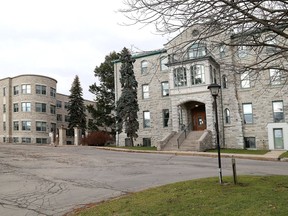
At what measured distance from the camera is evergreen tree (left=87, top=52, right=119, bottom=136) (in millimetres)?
47688

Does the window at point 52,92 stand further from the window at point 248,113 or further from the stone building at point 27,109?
the window at point 248,113

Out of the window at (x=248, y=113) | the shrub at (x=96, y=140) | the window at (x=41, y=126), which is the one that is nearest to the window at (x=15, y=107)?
the window at (x=41, y=126)

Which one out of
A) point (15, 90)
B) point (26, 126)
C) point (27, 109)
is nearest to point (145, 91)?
point (27, 109)

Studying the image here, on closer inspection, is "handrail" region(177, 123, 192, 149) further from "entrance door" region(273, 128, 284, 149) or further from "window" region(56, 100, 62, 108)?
"window" region(56, 100, 62, 108)

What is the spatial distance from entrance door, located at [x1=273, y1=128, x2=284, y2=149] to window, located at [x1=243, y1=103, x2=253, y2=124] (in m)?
2.42

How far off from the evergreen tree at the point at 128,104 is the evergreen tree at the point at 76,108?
1963 centimetres

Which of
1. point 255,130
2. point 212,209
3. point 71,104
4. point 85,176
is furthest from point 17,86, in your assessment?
point 212,209

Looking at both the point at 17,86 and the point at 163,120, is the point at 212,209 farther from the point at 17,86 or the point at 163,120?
the point at 17,86

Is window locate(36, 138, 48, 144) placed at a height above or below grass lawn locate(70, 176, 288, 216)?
above

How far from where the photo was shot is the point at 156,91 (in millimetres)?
35406

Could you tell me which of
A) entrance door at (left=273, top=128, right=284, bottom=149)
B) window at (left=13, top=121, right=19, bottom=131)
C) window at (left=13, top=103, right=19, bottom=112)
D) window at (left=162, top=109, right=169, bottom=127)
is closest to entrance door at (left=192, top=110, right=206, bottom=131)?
window at (left=162, top=109, right=169, bottom=127)

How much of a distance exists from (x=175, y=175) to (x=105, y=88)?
36.8 meters

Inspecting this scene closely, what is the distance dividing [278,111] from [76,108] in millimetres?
32513

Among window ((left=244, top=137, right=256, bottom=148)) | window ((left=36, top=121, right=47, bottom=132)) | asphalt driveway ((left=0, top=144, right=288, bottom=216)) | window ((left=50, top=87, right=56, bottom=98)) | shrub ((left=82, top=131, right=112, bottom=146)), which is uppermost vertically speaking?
window ((left=50, top=87, right=56, bottom=98))
